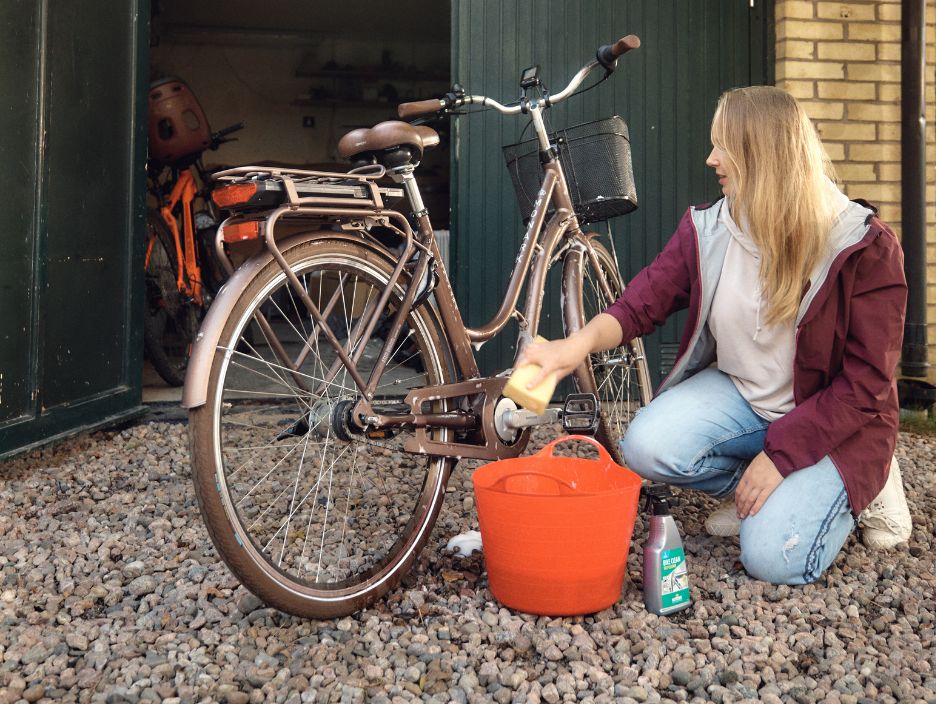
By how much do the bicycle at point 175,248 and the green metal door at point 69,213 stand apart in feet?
2.98

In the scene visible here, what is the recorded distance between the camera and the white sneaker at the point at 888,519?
2.22m

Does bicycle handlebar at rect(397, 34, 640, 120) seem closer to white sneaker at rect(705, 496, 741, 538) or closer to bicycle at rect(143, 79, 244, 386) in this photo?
white sneaker at rect(705, 496, 741, 538)

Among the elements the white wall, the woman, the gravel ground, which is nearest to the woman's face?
the woman

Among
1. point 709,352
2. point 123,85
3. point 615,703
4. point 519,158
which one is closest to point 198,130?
point 123,85

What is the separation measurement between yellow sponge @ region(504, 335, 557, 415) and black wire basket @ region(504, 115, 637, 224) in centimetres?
98

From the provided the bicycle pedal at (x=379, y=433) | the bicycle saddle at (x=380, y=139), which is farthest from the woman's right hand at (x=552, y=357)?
the bicycle saddle at (x=380, y=139)

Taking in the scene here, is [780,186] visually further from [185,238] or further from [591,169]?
[185,238]

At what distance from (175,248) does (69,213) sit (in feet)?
5.01

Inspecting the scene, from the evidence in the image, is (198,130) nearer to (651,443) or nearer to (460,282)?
(460,282)

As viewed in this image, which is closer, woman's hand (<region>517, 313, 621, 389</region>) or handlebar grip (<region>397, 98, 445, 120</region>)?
woman's hand (<region>517, 313, 621, 389</region>)

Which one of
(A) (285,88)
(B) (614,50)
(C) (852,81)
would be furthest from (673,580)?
(A) (285,88)

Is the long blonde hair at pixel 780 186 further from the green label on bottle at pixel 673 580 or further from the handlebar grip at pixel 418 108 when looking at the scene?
the handlebar grip at pixel 418 108

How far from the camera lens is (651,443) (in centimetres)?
216

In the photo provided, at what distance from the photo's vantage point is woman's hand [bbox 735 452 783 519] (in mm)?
1968
